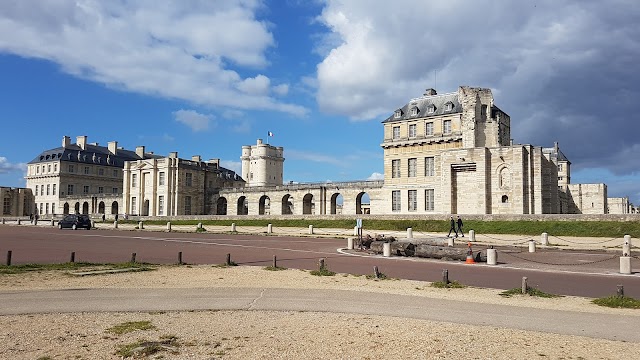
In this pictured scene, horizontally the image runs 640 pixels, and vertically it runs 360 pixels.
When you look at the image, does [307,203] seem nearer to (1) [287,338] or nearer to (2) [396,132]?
(2) [396,132]

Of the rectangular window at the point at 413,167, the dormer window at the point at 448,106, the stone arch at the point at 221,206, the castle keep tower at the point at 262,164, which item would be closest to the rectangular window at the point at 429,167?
the rectangular window at the point at 413,167

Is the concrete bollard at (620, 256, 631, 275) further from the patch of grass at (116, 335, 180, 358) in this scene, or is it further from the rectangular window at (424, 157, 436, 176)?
the rectangular window at (424, 157, 436, 176)

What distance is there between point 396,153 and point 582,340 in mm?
47398

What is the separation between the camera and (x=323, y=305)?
35.7ft

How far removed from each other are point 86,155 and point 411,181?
66.9 m

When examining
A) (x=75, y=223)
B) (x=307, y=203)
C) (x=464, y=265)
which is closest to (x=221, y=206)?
(x=307, y=203)

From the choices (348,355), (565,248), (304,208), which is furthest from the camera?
(304,208)

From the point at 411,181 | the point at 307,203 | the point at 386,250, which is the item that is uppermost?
the point at 411,181

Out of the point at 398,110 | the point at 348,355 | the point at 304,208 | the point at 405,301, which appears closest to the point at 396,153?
the point at 398,110

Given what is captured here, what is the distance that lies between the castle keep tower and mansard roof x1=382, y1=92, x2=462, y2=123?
4717 cm

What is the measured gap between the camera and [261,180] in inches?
3863

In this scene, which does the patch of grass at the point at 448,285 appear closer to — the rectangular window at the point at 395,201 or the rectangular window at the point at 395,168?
the rectangular window at the point at 395,201

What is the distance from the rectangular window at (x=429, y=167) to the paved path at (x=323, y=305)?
41025mm

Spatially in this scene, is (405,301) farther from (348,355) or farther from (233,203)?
(233,203)
